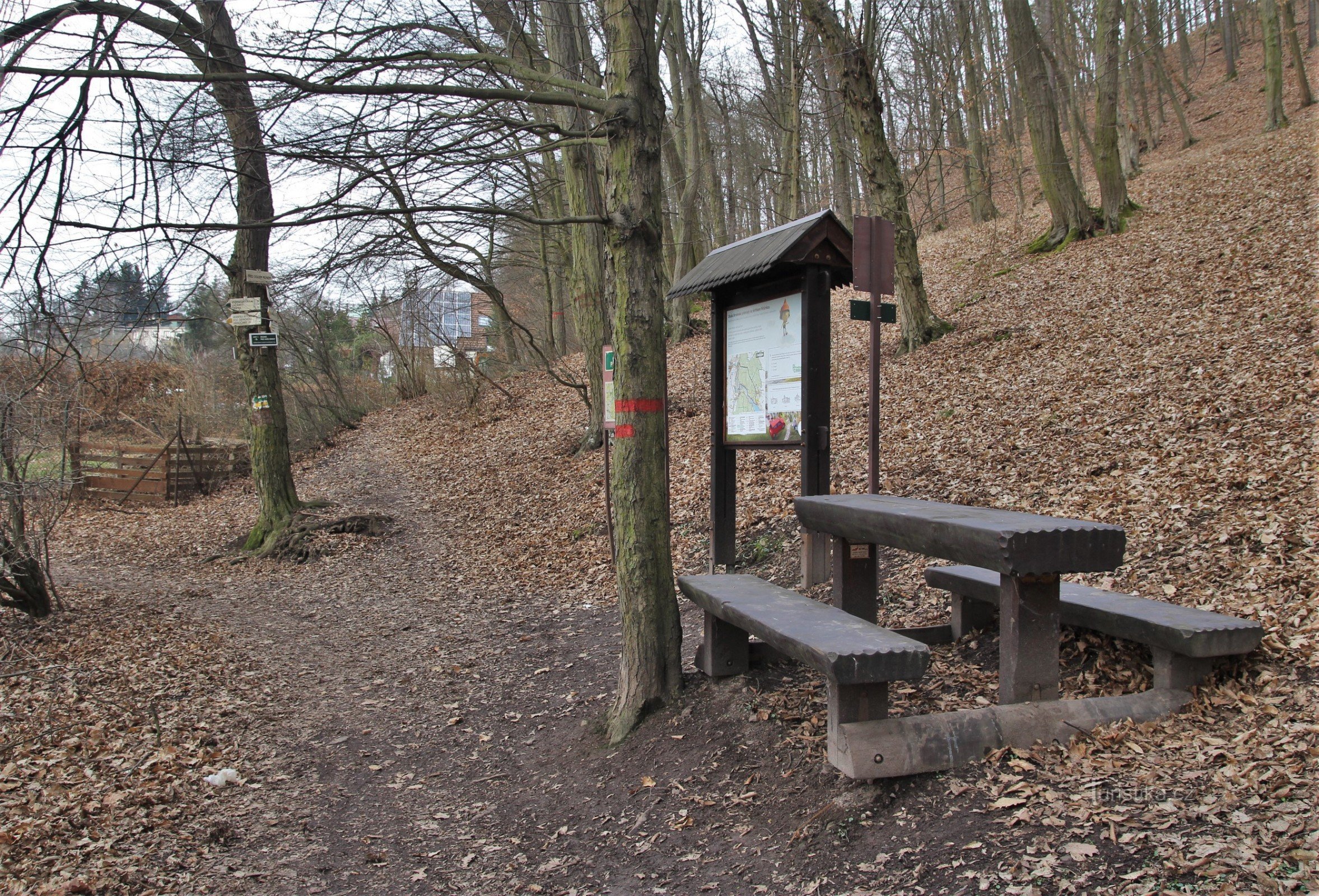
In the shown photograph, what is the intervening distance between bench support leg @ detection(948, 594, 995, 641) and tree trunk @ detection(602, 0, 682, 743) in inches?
60.3

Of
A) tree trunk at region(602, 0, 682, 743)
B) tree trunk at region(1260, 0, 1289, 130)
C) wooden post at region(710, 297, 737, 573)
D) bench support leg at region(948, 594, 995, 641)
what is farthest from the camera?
tree trunk at region(1260, 0, 1289, 130)

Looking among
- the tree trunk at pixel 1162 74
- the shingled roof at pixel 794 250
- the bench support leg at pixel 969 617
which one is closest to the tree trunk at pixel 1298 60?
the tree trunk at pixel 1162 74

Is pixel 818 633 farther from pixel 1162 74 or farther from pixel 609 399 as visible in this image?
pixel 1162 74

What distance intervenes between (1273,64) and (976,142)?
24.9 feet

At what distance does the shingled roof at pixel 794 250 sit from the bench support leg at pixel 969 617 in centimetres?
230

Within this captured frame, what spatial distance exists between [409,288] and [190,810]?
837cm

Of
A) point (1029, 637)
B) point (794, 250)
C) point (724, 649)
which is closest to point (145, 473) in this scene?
point (794, 250)

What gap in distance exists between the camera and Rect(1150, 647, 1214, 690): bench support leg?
3.29 meters

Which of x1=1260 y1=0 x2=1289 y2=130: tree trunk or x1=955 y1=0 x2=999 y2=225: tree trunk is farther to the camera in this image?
x1=955 y1=0 x2=999 y2=225: tree trunk

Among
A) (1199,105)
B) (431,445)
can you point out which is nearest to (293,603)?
(431,445)

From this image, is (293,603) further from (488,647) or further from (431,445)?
(431,445)

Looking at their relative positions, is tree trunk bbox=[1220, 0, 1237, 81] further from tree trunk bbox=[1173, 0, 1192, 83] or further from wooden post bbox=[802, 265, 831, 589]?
wooden post bbox=[802, 265, 831, 589]

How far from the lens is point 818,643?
10.3ft

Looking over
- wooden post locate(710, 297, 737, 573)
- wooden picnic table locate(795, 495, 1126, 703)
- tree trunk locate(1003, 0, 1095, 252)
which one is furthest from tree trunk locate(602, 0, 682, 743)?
tree trunk locate(1003, 0, 1095, 252)
